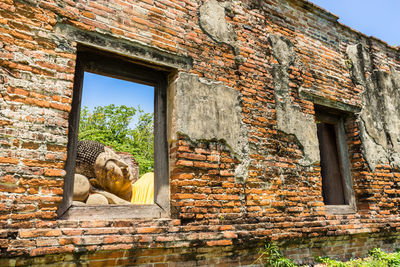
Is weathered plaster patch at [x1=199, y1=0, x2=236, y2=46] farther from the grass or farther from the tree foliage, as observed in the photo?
the tree foliage

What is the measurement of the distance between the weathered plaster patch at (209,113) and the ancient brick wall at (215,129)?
0.02 m

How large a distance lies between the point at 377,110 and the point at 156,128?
454 cm

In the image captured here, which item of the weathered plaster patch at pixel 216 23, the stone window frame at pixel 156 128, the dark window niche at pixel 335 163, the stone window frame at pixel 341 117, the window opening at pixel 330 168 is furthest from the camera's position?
the window opening at pixel 330 168

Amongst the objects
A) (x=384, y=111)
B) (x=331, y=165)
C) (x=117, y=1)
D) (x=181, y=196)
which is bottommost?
(x=181, y=196)

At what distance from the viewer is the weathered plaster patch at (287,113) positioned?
4410mm

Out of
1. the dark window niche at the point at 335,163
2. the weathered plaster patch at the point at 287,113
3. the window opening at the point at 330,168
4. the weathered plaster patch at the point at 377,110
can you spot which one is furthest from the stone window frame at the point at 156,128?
the weathered plaster patch at the point at 377,110

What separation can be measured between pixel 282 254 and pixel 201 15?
132 inches

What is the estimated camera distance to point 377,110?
571cm

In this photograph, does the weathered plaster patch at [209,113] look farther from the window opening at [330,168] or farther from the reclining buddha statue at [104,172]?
the window opening at [330,168]

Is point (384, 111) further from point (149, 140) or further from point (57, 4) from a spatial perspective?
point (149, 140)

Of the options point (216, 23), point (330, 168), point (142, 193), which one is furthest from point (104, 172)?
point (330, 168)

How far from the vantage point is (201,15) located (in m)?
4.00

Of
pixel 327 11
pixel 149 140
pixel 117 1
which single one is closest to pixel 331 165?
pixel 327 11

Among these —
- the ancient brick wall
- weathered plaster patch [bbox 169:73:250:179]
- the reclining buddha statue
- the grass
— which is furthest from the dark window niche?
the reclining buddha statue
